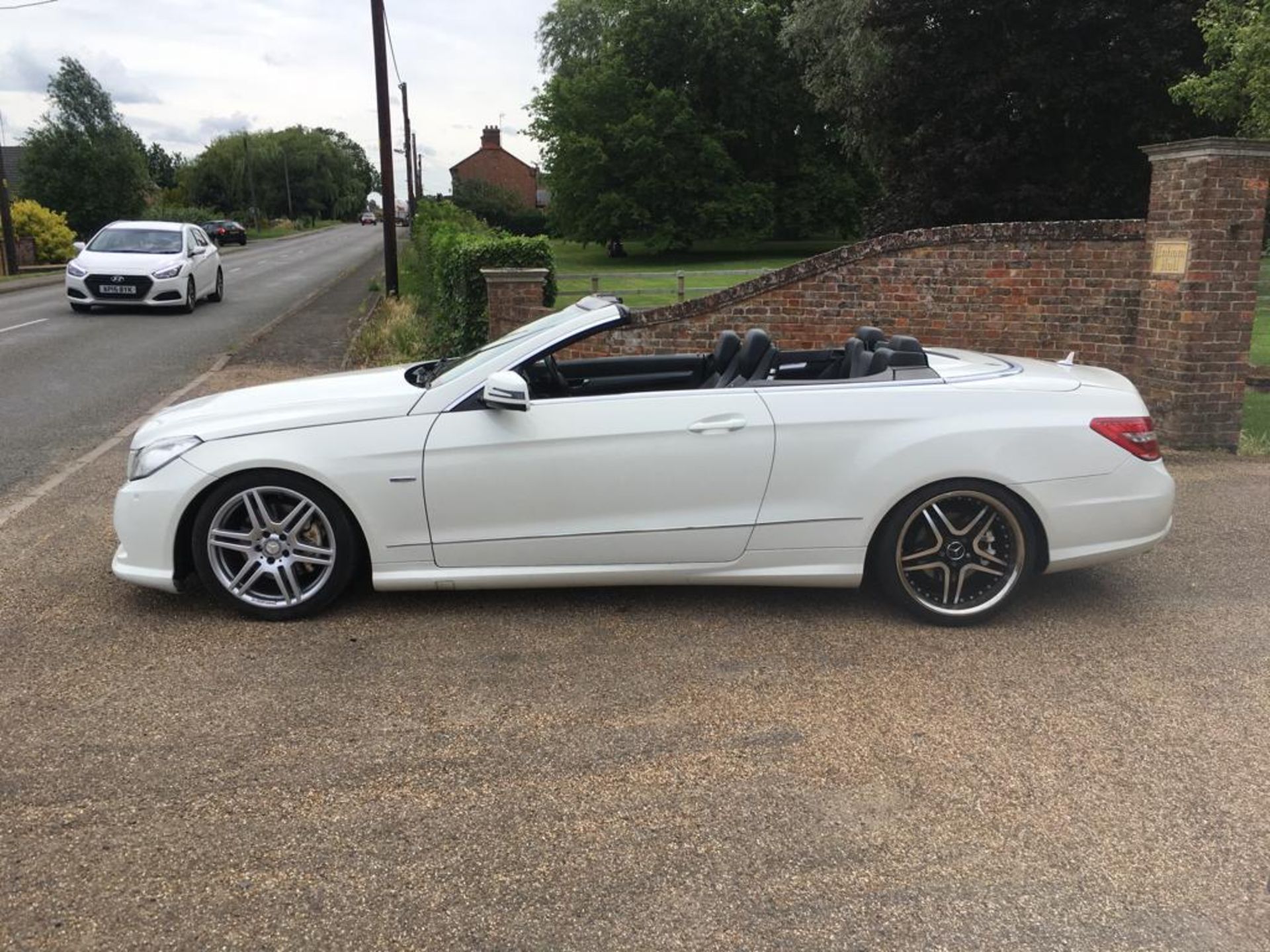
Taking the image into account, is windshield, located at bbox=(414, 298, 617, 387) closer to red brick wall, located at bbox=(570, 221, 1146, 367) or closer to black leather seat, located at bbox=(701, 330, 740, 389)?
A: black leather seat, located at bbox=(701, 330, 740, 389)

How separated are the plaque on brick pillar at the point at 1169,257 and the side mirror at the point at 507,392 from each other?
5.64m

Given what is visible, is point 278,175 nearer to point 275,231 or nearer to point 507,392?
point 275,231

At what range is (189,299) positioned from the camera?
1850 centimetres

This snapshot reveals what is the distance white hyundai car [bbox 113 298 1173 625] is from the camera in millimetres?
4367

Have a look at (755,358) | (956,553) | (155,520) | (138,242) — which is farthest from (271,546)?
(138,242)

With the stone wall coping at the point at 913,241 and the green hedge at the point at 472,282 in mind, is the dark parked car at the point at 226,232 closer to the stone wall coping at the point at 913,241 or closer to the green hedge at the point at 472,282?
the green hedge at the point at 472,282

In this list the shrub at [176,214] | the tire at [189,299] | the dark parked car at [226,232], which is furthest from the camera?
the dark parked car at [226,232]

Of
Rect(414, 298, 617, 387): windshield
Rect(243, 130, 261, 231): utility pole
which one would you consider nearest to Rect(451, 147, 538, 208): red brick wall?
Rect(243, 130, 261, 231): utility pole

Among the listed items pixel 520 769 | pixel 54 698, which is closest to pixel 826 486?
pixel 520 769

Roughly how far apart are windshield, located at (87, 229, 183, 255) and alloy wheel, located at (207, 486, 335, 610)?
16205 mm

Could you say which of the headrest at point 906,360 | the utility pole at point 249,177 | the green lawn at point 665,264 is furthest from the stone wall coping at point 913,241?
the utility pole at point 249,177

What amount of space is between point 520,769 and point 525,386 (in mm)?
1652

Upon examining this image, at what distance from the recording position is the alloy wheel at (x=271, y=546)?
4.38m

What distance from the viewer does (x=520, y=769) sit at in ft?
10.8
